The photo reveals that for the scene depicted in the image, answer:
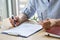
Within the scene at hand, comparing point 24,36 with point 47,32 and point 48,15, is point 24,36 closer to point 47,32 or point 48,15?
point 47,32

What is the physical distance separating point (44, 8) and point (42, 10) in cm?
3

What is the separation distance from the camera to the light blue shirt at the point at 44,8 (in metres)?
1.18

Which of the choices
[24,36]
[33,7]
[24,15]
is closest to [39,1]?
[33,7]

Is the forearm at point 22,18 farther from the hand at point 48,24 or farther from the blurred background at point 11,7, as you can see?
the blurred background at point 11,7

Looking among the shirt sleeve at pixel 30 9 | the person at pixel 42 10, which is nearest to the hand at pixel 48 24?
→ the person at pixel 42 10

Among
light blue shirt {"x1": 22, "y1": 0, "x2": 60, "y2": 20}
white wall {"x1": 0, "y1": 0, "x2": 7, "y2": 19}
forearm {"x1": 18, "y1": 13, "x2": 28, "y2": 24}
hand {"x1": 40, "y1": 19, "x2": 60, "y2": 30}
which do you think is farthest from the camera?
white wall {"x1": 0, "y1": 0, "x2": 7, "y2": 19}

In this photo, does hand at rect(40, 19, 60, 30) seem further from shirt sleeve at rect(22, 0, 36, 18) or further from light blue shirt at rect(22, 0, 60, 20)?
shirt sleeve at rect(22, 0, 36, 18)

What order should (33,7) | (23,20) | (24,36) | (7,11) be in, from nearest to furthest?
(24,36)
(23,20)
(33,7)
(7,11)

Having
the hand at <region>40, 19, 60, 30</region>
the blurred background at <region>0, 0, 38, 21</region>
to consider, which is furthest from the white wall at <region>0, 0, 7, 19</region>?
the hand at <region>40, 19, 60, 30</region>

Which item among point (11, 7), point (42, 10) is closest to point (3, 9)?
point (11, 7)

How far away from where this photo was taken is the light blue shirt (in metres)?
1.18

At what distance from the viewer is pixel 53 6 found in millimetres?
1206

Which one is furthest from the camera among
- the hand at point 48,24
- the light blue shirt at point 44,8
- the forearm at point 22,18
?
the forearm at point 22,18

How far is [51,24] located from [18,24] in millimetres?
367
